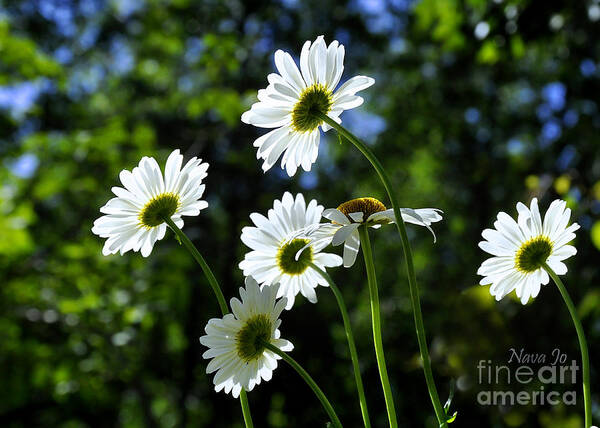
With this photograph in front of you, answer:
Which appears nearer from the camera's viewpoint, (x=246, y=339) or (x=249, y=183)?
(x=246, y=339)

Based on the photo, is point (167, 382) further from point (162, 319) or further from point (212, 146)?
point (212, 146)

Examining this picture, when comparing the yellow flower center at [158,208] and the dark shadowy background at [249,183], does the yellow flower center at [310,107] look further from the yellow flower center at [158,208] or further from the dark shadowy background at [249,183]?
the dark shadowy background at [249,183]

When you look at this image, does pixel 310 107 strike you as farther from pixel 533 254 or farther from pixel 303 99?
pixel 533 254

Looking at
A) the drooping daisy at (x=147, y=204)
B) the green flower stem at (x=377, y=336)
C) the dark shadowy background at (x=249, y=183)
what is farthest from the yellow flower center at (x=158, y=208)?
the dark shadowy background at (x=249, y=183)

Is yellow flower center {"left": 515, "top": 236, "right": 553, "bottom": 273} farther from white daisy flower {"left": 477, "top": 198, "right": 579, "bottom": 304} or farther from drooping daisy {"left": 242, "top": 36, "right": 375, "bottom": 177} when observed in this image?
drooping daisy {"left": 242, "top": 36, "right": 375, "bottom": 177}

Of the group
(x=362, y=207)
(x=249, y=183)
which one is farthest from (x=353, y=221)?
(x=249, y=183)

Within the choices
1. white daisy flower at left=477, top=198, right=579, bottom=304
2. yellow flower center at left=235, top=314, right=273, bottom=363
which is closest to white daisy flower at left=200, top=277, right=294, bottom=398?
yellow flower center at left=235, top=314, right=273, bottom=363
